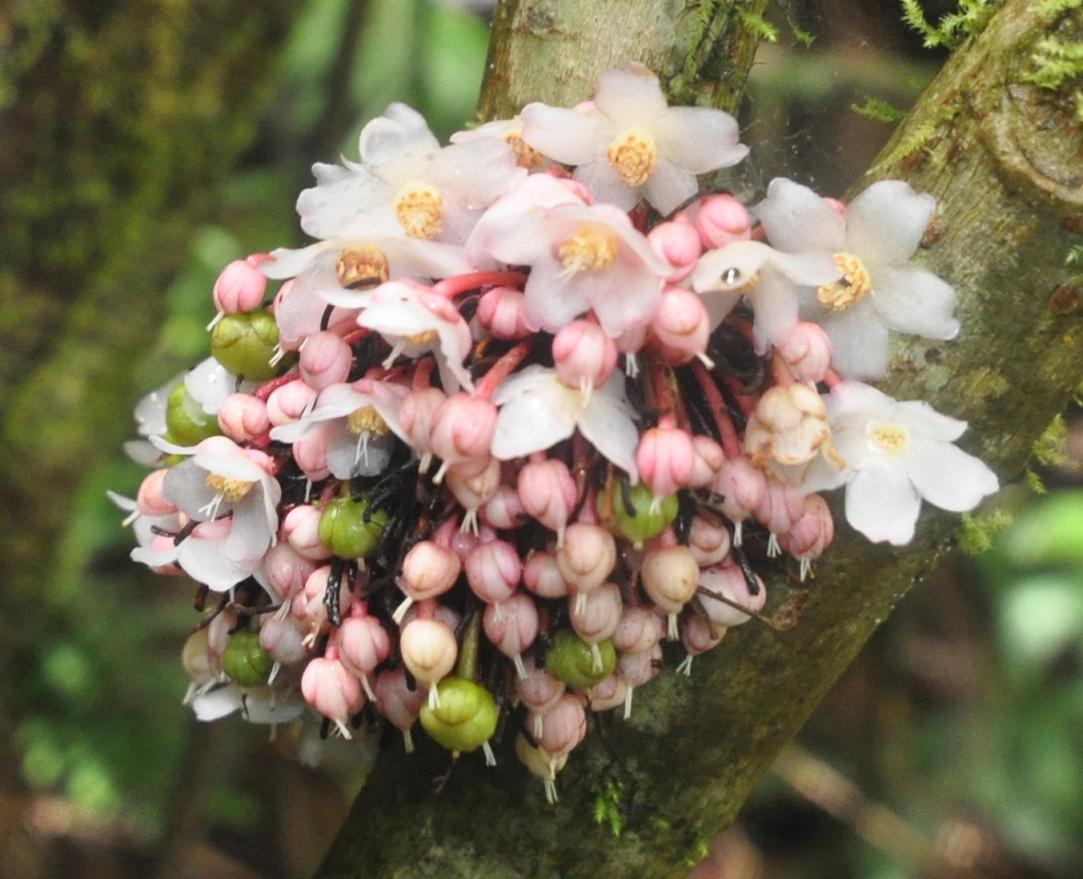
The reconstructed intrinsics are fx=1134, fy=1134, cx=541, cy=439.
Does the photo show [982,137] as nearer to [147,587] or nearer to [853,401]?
[853,401]

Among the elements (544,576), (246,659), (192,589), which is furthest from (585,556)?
(192,589)

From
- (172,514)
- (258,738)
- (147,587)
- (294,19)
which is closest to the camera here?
(172,514)

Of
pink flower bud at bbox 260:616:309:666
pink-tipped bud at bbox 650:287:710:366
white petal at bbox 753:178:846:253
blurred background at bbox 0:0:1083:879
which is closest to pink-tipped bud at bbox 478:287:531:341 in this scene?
pink-tipped bud at bbox 650:287:710:366

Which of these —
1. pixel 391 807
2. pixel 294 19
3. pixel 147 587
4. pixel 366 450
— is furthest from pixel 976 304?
pixel 147 587

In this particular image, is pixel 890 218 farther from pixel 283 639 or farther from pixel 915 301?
pixel 283 639

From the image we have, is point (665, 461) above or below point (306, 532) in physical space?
above

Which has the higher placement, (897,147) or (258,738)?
(897,147)
